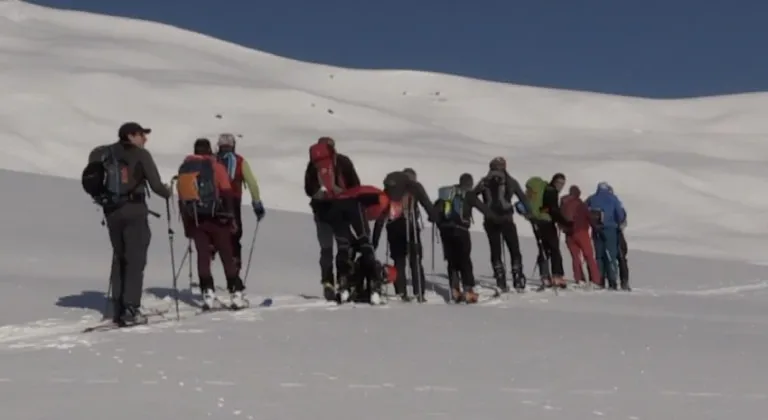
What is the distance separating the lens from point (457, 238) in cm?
1169

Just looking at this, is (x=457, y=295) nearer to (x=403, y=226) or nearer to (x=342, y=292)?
(x=403, y=226)

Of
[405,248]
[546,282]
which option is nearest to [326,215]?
[405,248]

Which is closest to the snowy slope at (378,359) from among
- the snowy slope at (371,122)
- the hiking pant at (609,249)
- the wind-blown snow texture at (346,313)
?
the wind-blown snow texture at (346,313)

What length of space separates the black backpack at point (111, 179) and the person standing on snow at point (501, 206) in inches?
191

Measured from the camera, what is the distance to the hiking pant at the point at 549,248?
14.0m

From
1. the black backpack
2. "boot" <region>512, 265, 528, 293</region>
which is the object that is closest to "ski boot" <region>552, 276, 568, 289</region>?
"boot" <region>512, 265, 528, 293</region>

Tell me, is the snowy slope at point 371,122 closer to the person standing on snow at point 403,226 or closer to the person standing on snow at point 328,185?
the person standing on snow at point 403,226

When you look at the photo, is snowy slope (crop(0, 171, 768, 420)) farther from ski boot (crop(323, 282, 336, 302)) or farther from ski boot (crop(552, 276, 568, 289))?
ski boot (crop(552, 276, 568, 289))

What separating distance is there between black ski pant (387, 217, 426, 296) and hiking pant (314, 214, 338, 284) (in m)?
1.21

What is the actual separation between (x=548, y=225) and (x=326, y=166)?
185 inches

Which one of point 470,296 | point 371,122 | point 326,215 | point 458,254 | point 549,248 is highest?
point 371,122

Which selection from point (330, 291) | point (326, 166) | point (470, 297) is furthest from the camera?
point (470, 297)

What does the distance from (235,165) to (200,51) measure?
51.9 m

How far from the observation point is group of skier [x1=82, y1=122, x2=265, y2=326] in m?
8.83
